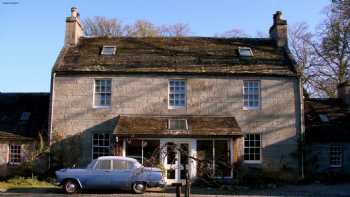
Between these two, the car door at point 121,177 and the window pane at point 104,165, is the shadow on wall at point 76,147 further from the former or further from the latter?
the car door at point 121,177

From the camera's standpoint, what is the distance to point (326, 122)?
2769 centimetres

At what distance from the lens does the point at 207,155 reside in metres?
24.1

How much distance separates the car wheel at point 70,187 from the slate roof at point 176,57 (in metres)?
7.90

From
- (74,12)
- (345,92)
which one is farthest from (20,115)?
(345,92)

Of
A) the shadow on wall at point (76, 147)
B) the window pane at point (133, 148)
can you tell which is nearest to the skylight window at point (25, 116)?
the shadow on wall at point (76, 147)

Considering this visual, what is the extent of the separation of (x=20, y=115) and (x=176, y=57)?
32.9ft

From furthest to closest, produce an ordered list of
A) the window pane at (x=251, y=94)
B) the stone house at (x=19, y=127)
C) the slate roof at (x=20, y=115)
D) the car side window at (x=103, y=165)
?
1. the window pane at (x=251, y=94)
2. the slate roof at (x=20, y=115)
3. the stone house at (x=19, y=127)
4. the car side window at (x=103, y=165)

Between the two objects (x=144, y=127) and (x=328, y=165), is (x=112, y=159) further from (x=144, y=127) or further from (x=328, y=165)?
(x=328, y=165)

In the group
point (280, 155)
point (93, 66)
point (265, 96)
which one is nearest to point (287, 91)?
point (265, 96)

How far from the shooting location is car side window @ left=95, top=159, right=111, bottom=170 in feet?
65.4

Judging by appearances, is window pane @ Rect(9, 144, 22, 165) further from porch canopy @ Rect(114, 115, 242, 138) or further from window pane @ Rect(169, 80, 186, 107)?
window pane @ Rect(169, 80, 186, 107)

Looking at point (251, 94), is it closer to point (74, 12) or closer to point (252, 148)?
point (252, 148)

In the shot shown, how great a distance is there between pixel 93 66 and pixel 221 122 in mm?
7969

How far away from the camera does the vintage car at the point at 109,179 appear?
64.6ft
